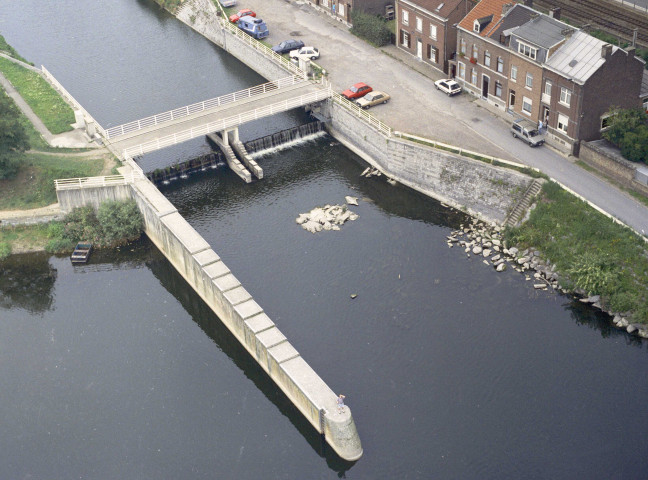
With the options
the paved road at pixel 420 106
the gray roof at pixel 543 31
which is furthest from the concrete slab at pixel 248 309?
the gray roof at pixel 543 31

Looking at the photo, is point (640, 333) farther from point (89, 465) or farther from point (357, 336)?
point (89, 465)

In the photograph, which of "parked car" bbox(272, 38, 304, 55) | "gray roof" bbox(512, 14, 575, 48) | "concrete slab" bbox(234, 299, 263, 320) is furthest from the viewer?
"parked car" bbox(272, 38, 304, 55)

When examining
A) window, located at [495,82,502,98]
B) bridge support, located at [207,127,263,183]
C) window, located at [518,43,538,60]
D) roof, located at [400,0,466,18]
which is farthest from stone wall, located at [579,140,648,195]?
bridge support, located at [207,127,263,183]

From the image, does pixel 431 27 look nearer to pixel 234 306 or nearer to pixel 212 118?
pixel 212 118

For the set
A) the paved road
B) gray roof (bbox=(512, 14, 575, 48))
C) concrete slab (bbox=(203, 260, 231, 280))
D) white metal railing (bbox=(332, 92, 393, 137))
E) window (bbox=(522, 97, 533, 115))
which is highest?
gray roof (bbox=(512, 14, 575, 48))

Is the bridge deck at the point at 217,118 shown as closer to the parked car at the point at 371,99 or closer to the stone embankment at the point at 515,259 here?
the parked car at the point at 371,99

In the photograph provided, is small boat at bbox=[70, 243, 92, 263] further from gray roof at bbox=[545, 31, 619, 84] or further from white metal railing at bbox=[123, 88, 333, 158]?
gray roof at bbox=[545, 31, 619, 84]

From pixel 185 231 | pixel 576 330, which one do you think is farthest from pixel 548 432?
pixel 185 231
